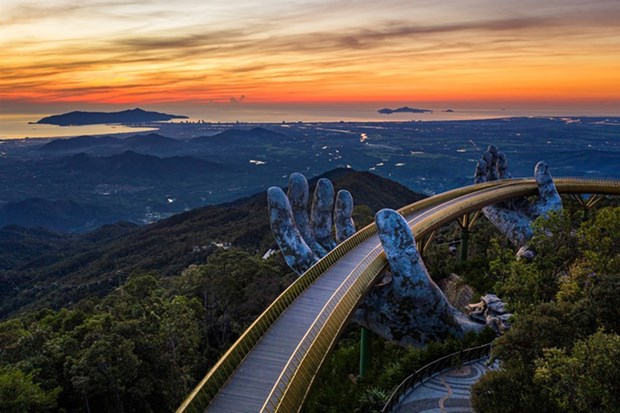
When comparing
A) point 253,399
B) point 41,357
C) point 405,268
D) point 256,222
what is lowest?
point 256,222

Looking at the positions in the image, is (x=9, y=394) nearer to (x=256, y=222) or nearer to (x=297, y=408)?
(x=297, y=408)

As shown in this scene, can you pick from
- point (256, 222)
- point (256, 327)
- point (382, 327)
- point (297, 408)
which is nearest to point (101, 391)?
point (256, 327)

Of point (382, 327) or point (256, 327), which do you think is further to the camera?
point (382, 327)

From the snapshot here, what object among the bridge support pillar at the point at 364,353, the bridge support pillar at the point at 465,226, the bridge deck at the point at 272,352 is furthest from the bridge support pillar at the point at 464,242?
the bridge deck at the point at 272,352

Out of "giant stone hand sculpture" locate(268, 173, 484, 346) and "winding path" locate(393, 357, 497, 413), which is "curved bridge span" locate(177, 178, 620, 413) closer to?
"giant stone hand sculpture" locate(268, 173, 484, 346)

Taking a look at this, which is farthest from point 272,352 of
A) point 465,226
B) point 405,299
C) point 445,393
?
point 465,226
